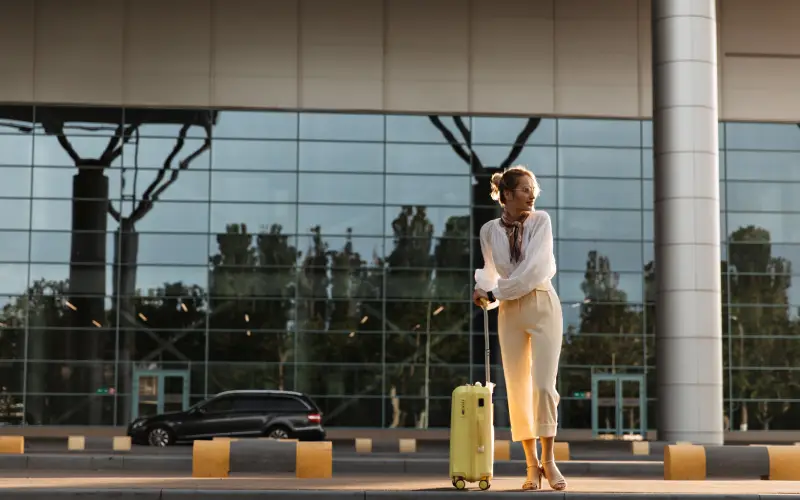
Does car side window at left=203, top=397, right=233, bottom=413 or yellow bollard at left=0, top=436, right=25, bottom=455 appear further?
car side window at left=203, top=397, right=233, bottom=413

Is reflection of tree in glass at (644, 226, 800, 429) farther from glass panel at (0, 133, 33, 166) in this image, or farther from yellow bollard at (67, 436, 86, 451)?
A: yellow bollard at (67, 436, 86, 451)

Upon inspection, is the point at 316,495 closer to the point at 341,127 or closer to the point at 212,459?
the point at 212,459

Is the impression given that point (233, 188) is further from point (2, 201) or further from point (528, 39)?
point (528, 39)

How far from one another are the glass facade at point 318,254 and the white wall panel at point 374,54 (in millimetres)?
630

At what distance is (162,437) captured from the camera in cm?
2961

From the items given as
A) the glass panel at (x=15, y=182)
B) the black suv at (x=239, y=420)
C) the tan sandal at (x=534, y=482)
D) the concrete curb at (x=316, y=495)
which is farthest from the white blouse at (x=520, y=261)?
the glass panel at (x=15, y=182)

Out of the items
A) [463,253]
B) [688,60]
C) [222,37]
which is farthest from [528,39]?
[688,60]

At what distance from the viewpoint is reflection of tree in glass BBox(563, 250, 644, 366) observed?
1476 inches

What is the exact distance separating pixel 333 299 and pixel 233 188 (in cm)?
422

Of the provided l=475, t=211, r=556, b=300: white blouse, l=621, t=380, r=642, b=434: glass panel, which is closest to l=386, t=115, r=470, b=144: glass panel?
l=621, t=380, r=642, b=434: glass panel

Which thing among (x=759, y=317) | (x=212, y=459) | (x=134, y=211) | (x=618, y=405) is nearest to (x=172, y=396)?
(x=134, y=211)

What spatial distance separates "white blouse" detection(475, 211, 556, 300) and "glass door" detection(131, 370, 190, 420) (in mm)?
29060

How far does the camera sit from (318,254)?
3700 centimetres

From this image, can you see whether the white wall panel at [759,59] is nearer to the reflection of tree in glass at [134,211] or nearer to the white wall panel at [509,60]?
the white wall panel at [509,60]
